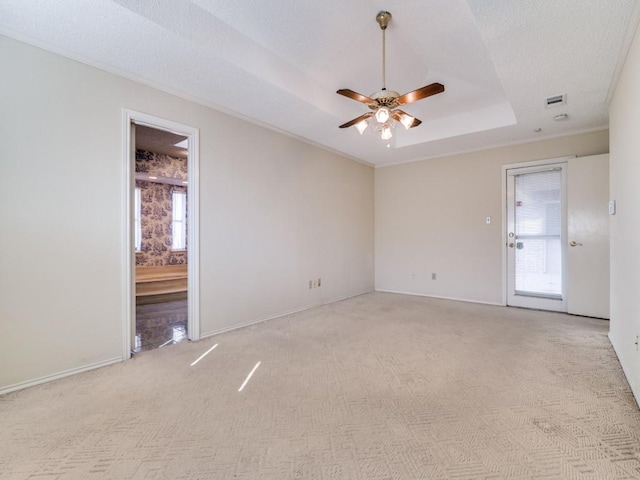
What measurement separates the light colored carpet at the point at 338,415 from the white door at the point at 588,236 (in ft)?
3.81

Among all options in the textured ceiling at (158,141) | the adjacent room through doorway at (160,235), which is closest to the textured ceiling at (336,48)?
the adjacent room through doorway at (160,235)

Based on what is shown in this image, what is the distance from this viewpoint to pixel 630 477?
4.52ft

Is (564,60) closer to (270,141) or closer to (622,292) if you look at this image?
(622,292)

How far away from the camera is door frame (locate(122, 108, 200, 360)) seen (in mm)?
2719

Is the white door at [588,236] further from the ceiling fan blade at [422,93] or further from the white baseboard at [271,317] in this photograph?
the white baseboard at [271,317]

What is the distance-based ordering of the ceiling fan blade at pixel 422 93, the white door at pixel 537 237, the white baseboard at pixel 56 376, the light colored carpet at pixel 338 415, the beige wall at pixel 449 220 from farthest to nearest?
1. the beige wall at pixel 449 220
2. the white door at pixel 537 237
3. the ceiling fan blade at pixel 422 93
4. the white baseboard at pixel 56 376
5. the light colored carpet at pixel 338 415

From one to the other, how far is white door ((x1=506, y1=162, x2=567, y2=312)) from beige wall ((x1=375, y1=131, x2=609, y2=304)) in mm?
163

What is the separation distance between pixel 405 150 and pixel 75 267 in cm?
464

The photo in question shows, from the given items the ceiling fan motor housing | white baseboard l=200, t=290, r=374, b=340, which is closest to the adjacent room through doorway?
white baseboard l=200, t=290, r=374, b=340

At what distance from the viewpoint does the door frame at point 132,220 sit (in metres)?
2.72

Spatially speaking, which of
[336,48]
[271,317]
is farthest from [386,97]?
[271,317]

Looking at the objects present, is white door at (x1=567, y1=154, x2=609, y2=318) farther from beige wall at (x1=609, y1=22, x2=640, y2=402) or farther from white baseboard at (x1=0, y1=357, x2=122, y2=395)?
white baseboard at (x1=0, y1=357, x2=122, y2=395)

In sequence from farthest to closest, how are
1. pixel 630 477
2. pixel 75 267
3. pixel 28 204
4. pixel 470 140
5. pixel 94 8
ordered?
pixel 470 140
pixel 75 267
pixel 28 204
pixel 94 8
pixel 630 477

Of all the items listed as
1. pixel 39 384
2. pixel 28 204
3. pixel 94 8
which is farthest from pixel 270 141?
pixel 39 384
